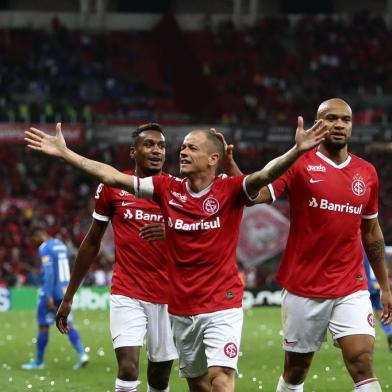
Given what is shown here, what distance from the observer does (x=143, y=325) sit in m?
8.59

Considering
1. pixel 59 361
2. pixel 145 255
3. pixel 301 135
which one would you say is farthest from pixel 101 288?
pixel 301 135

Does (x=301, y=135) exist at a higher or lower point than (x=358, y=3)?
lower

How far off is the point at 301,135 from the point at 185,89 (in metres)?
36.4

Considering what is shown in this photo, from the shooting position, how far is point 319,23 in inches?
1770

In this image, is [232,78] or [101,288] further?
[232,78]

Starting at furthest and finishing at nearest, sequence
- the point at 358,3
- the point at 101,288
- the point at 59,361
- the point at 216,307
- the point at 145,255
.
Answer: the point at 358,3 < the point at 101,288 < the point at 59,361 < the point at 145,255 < the point at 216,307

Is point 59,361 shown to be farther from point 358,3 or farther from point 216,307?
point 358,3

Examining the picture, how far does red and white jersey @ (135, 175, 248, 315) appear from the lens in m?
7.43

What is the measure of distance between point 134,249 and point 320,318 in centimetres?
165

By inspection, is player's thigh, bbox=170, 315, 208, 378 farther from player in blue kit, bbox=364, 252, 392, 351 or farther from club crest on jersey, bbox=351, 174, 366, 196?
player in blue kit, bbox=364, 252, 392, 351

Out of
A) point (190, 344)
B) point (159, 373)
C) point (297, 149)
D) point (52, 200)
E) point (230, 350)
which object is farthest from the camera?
point (52, 200)

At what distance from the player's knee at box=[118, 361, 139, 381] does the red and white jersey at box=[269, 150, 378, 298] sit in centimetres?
134

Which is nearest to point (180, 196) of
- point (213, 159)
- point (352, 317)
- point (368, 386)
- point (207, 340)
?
point (213, 159)

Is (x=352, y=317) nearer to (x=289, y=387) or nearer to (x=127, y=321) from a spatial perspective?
(x=289, y=387)
